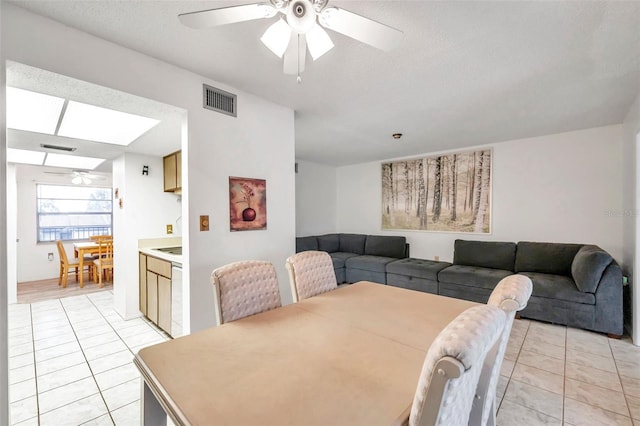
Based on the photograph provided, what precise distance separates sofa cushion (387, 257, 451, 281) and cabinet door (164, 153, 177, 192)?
3400 millimetres

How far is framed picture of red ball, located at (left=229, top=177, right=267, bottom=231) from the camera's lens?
2.35 metres

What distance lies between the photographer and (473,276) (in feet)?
11.7

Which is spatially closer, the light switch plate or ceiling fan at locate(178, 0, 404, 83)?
ceiling fan at locate(178, 0, 404, 83)

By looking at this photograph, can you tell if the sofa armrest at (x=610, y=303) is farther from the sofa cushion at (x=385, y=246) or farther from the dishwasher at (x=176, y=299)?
the dishwasher at (x=176, y=299)

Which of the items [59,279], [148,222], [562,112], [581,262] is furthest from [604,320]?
[59,279]

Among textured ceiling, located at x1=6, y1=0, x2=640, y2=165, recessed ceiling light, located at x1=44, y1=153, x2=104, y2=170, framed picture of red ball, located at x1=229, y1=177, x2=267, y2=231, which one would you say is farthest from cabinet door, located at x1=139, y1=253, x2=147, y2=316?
textured ceiling, located at x1=6, y1=0, x2=640, y2=165

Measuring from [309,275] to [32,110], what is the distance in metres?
2.67

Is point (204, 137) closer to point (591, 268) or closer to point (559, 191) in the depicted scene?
point (591, 268)

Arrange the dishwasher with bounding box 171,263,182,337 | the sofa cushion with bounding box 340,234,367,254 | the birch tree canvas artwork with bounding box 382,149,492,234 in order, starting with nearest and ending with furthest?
the dishwasher with bounding box 171,263,182,337 < the birch tree canvas artwork with bounding box 382,149,492,234 < the sofa cushion with bounding box 340,234,367,254

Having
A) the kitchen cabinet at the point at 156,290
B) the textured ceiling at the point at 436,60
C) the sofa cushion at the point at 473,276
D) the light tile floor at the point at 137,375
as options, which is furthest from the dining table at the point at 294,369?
the sofa cushion at the point at 473,276

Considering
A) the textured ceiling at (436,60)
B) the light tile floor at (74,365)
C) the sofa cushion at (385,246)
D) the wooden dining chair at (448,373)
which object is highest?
the textured ceiling at (436,60)

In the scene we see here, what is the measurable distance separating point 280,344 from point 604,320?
3517 mm

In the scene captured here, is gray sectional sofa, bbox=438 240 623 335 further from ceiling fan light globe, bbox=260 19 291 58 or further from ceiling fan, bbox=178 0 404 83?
ceiling fan light globe, bbox=260 19 291 58

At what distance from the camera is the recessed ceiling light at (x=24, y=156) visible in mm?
3688
